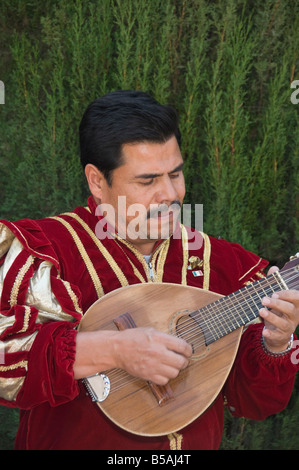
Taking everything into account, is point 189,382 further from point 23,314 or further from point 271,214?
point 271,214

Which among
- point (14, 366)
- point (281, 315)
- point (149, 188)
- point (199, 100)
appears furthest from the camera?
point (199, 100)

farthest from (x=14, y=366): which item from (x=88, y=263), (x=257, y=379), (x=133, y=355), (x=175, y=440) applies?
(x=257, y=379)

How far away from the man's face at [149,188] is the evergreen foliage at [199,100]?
1084 mm

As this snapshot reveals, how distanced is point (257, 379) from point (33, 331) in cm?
82

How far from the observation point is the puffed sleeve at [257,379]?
6.52ft

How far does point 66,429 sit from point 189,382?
1.51 ft

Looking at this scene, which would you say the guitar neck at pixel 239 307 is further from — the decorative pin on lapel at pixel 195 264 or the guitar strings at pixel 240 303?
the decorative pin on lapel at pixel 195 264

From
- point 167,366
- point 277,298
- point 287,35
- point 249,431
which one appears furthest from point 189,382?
point 287,35

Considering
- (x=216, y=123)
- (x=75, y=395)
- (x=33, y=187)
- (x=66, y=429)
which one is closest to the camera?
(x=75, y=395)

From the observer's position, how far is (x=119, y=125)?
207 centimetres

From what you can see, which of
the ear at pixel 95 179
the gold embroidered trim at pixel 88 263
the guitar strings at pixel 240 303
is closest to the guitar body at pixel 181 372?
the guitar strings at pixel 240 303

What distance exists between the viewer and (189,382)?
1923mm

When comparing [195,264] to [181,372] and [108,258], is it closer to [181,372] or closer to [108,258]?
[108,258]
